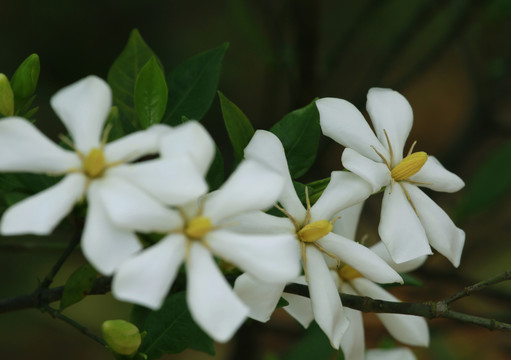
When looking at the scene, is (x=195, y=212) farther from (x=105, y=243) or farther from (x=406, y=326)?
(x=406, y=326)

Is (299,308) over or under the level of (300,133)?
under

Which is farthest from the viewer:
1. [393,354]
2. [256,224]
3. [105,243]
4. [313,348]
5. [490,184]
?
[490,184]

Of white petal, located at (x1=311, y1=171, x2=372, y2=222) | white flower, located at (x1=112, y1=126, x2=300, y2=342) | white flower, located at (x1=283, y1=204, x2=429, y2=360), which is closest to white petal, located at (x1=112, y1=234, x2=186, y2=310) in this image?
white flower, located at (x1=112, y1=126, x2=300, y2=342)

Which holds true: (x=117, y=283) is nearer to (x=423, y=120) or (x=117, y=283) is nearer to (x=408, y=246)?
(x=408, y=246)

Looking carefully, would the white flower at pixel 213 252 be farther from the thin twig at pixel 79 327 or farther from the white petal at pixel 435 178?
the white petal at pixel 435 178

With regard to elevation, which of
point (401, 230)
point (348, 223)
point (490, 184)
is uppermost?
point (401, 230)

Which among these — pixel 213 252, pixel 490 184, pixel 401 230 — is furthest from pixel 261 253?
pixel 490 184

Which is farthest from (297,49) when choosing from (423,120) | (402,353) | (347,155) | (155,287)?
(423,120)
